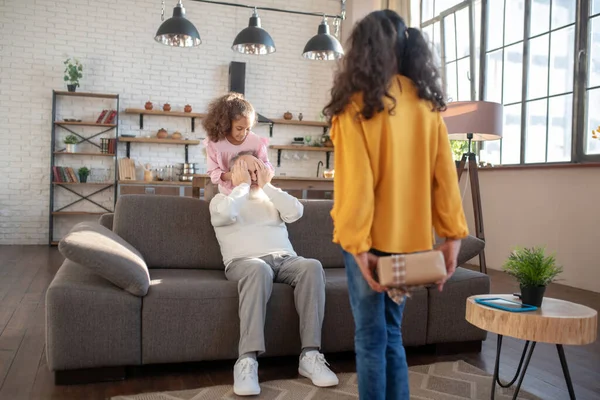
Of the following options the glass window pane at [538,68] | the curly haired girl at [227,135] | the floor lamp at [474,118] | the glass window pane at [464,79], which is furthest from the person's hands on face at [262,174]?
the glass window pane at [464,79]

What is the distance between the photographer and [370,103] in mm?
1321

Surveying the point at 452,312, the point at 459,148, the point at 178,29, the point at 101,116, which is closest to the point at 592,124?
the point at 459,148

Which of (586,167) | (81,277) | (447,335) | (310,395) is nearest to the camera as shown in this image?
(310,395)

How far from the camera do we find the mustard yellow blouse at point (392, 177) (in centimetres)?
134

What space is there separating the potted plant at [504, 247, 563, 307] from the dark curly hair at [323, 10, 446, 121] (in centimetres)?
79

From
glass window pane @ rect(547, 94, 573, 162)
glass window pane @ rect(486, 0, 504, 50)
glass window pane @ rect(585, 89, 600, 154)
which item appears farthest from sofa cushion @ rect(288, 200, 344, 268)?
glass window pane @ rect(486, 0, 504, 50)

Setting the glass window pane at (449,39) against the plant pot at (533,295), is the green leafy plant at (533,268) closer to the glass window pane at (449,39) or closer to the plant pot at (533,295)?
the plant pot at (533,295)

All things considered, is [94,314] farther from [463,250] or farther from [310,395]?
[463,250]

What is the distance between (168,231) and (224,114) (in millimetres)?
687

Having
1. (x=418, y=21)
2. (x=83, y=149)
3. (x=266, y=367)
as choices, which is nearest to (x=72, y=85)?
(x=83, y=149)

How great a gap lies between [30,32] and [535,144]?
6.27m

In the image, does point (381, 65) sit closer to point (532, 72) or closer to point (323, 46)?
point (323, 46)

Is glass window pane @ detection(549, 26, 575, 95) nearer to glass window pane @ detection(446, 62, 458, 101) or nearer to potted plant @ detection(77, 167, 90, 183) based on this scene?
glass window pane @ detection(446, 62, 458, 101)

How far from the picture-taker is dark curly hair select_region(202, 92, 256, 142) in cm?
289
